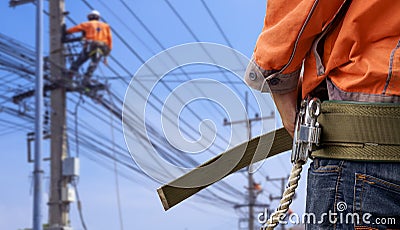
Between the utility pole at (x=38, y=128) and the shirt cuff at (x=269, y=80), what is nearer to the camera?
the shirt cuff at (x=269, y=80)

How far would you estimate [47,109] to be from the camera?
35.8 feet

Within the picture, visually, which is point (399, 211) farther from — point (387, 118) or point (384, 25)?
point (384, 25)

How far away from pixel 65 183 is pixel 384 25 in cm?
983

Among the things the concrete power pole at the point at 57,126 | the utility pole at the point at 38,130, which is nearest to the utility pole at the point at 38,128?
the utility pole at the point at 38,130

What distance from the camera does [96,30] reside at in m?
10.9

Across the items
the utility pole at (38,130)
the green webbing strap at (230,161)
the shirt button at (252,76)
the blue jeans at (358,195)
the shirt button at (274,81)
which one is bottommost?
the blue jeans at (358,195)

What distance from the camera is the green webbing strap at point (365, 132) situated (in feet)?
3.69

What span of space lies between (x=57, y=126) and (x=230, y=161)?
381 inches

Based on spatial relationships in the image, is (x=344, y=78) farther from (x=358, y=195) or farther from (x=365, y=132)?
(x=358, y=195)

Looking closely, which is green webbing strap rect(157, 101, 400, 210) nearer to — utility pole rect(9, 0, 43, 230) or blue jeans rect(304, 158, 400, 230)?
blue jeans rect(304, 158, 400, 230)

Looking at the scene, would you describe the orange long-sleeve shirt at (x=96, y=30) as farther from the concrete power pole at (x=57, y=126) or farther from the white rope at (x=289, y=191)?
the white rope at (x=289, y=191)

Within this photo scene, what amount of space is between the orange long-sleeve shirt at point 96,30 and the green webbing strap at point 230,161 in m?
9.78

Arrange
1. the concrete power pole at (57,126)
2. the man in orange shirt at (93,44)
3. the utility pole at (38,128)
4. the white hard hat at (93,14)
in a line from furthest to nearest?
the white hard hat at (93,14) < the man in orange shirt at (93,44) < the concrete power pole at (57,126) < the utility pole at (38,128)

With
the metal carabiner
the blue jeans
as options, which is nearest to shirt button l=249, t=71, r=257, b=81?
the metal carabiner
